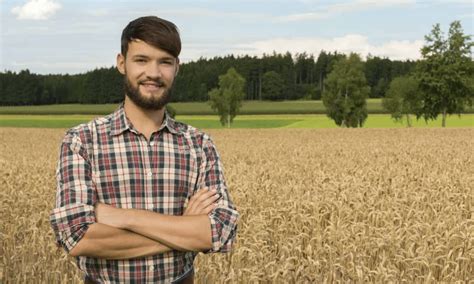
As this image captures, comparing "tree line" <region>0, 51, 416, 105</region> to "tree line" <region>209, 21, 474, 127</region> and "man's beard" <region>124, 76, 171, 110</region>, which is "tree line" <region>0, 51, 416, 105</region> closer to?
"tree line" <region>209, 21, 474, 127</region>

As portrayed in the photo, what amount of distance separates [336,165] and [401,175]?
3.51 meters

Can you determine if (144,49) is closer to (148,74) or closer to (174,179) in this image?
(148,74)

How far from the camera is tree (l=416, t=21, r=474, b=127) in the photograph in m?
74.5

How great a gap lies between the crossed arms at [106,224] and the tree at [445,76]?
243 ft

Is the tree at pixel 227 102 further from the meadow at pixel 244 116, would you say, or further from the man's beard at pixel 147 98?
the man's beard at pixel 147 98

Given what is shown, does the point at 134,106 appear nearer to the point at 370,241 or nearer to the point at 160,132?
the point at 160,132

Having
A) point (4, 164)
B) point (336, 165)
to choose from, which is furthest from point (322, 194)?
point (4, 164)

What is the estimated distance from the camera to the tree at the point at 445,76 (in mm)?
74500

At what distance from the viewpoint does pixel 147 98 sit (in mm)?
3174

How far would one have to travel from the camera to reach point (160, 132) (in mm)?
3289

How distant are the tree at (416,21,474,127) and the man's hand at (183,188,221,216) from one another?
242 ft

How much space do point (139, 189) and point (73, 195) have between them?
339mm

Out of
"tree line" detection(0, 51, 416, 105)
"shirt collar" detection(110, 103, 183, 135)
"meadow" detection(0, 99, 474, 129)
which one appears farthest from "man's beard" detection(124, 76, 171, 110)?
"tree line" detection(0, 51, 416, 105)

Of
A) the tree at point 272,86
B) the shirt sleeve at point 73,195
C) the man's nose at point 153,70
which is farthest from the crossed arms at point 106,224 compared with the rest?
the tree at point 272,86
